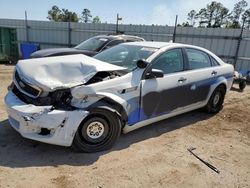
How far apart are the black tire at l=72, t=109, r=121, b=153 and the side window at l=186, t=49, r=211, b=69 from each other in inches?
81.9

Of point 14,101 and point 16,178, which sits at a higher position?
point 14,101

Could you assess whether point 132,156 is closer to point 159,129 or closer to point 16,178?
point 159,129

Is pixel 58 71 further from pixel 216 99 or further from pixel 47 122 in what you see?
pixel 216 99

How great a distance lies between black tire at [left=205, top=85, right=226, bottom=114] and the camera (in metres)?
5.50

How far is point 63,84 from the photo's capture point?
339 cm

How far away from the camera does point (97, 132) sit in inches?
141

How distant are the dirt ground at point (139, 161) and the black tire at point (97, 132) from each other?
0.12 m

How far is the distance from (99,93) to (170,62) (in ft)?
5.45

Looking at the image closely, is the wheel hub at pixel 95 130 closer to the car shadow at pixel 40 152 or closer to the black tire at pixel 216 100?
the car shadow at pixel 40 152

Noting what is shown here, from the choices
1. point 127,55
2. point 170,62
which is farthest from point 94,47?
point 170,62

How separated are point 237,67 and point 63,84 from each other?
9.86 m

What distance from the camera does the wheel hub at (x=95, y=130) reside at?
3.50 m

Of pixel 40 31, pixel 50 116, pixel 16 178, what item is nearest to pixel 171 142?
pixel 50 116

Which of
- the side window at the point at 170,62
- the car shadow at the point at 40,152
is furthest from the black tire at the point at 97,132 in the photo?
the side window at the point at 170,62
